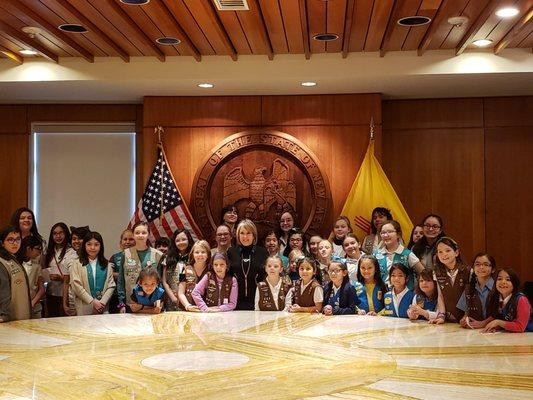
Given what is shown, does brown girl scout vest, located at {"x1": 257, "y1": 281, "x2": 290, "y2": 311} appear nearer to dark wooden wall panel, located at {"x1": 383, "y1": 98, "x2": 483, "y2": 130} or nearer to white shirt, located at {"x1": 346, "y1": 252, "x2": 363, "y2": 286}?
white shirt, located at {"x1": 346, "y1": 252, "x2": 363, "y2": 286}

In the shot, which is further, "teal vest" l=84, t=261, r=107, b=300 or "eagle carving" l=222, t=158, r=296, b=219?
"eagle carving" l=222, t=158, r=296, b=219

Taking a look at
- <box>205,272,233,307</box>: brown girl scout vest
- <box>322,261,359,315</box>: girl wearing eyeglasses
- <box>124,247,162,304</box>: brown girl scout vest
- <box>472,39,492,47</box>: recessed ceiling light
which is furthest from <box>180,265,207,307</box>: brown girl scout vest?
<box>472,39,492,47</box>: recessed ceiling light

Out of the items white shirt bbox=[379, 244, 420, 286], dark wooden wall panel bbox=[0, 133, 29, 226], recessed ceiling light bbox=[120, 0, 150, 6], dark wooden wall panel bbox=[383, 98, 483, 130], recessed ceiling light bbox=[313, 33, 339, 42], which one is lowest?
white shirt bbox=[379, 244, 420, 286]

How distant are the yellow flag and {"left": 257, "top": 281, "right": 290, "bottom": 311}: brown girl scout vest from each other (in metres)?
2.33

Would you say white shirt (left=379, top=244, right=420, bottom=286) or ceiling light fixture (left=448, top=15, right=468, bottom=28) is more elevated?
ceiling light fixture (left=448, top=15, right=468, bottom=28)

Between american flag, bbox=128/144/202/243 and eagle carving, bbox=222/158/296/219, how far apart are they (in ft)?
1.93

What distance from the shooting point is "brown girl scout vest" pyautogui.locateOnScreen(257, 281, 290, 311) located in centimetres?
644

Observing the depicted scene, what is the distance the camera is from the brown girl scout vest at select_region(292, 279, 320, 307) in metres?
6.33

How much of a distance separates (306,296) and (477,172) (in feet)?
12.9

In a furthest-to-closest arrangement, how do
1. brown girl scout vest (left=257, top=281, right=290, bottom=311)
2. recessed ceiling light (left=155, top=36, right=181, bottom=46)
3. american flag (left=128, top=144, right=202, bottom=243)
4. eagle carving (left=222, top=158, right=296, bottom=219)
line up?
eagle carving (left=222, top=158, right=296, bottom=219) → american flag (left=128, top=144, right=202, bottom=243) → recessed ceiling light (left=155, top=36, right=181, bottom=46) → brown girl scout vest (left=257, top=281, right=290, bottom=311)

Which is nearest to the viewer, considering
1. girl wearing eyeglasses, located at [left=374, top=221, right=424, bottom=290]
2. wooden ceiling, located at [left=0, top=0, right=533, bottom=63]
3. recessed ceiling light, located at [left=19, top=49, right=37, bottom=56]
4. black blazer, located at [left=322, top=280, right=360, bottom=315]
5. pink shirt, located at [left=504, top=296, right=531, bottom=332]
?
pink shirt, located at [left=504, top=296, right=531, bottom=332]

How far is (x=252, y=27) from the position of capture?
21.9 feet

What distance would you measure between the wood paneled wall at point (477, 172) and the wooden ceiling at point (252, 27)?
5.63ft

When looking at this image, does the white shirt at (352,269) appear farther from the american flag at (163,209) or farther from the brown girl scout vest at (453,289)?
the american flag at (163,209)
